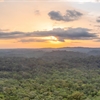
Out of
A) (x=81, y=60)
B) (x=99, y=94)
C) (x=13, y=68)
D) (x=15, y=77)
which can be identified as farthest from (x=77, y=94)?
(x=81, y=60)

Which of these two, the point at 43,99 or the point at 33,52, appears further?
the point at 33,52

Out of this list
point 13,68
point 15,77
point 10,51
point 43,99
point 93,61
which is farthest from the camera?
point 10,51

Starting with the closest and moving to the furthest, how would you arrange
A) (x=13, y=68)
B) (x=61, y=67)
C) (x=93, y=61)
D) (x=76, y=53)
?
(x=13, y=68)
(x=61, y=67)
(x=93, y=61)
(x=76, y=53)

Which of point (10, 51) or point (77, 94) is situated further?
point (10, 51)

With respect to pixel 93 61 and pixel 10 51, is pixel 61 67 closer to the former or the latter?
pixel 93 61

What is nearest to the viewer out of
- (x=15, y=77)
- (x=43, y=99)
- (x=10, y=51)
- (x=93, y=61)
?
(x=43, y=99)

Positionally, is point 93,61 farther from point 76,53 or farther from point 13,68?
point 76,53

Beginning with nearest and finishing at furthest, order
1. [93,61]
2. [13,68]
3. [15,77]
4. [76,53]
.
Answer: [15,77], [13,68], [93,61], [76,53]

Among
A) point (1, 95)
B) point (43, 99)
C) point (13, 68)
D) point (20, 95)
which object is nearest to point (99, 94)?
point (43, 99)
